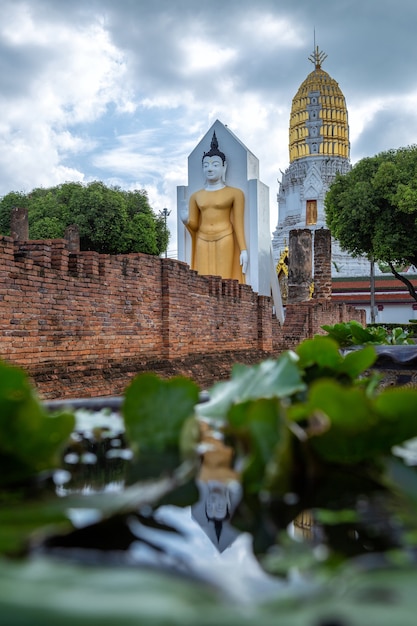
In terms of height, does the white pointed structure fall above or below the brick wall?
above

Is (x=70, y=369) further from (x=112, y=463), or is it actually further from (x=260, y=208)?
(x=260, y=208)

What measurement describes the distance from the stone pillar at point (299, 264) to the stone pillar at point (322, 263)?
237 mm

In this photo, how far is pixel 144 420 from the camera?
0.76 meters

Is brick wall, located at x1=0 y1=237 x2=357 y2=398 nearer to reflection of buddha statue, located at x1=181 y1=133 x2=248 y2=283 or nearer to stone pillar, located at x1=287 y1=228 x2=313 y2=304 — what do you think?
reflection of buddha statue, located at x1=181 y1=133 x2=248 y2=283

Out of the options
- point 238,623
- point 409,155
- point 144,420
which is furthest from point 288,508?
point 409,155

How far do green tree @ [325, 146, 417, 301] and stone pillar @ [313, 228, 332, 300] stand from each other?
3005 mm

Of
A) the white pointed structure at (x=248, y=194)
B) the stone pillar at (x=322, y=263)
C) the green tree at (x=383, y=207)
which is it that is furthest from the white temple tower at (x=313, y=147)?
the white pointed structure at (x=248, y=194)

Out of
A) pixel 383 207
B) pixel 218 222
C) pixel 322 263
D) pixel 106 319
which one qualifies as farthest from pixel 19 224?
pixel 106 319

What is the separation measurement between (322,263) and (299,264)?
0.82m

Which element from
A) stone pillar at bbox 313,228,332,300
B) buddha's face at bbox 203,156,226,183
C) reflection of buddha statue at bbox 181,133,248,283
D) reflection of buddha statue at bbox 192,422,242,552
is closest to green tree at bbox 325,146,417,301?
stone pillar at bbox 313,228,332,300

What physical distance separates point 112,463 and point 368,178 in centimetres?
2193

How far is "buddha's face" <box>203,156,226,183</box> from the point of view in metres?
13.9

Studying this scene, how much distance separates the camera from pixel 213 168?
13.9 meters

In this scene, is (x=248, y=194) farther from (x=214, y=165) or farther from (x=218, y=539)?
(x=218, y=539)
